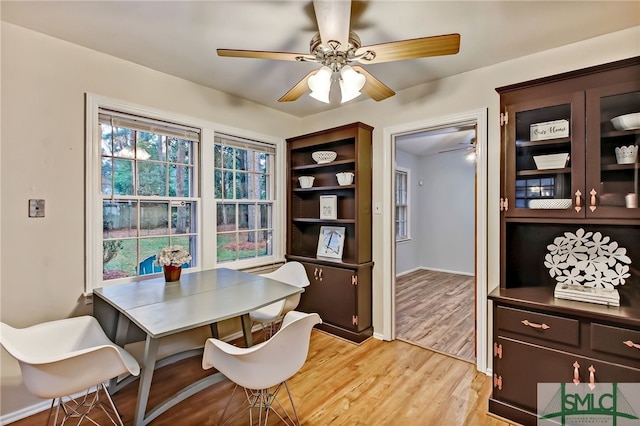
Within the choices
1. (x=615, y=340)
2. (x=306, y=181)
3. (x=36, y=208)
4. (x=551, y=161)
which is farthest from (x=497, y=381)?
(x=36, y=208)

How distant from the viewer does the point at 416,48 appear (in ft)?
5.42

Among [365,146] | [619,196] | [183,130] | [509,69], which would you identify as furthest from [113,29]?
[619,196]

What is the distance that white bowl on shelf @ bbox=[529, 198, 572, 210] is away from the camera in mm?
1938

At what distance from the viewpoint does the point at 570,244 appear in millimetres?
2119

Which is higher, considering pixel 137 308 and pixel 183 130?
pixel 183 130

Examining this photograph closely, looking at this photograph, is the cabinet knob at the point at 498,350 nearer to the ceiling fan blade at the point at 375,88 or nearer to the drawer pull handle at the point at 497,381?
the drawer pull handle at the point at 497,381

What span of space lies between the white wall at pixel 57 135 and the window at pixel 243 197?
0.78 m

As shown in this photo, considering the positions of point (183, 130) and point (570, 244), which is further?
point (183, 130)

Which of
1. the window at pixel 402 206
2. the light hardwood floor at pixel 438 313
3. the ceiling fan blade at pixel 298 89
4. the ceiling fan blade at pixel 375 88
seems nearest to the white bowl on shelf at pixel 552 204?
the ceiling fan blade at pixel 375 88

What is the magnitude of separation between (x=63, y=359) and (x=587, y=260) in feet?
10.2

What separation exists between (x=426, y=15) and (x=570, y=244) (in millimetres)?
1823

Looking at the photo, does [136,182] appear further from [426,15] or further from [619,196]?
[619,196]

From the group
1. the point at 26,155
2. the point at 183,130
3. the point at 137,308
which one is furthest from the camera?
the point at 183,130

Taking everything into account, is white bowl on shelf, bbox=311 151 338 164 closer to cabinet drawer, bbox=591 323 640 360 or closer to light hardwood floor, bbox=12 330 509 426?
light hardwood floor, bbox=12 330 509 426
